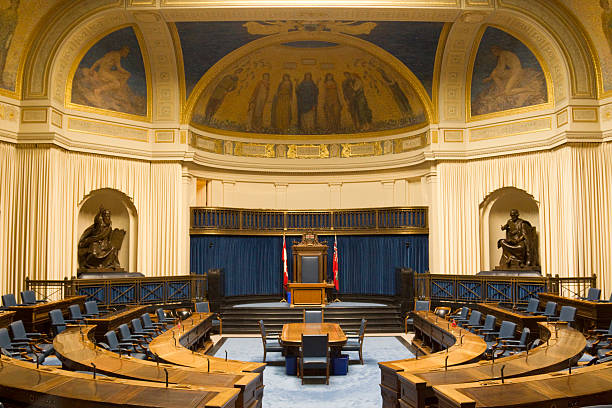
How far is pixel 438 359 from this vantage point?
7965 mm

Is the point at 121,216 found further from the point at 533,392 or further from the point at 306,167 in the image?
the point at 533,392

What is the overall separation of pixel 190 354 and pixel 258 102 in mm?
15190

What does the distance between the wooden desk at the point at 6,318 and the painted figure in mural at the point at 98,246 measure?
291 inches

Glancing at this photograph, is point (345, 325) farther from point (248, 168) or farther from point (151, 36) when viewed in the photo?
point (151, 36)

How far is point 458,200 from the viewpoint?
19.9 meters

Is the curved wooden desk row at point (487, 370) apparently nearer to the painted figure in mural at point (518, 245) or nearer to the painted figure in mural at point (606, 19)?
the painted figure in mural at point (518, 245)

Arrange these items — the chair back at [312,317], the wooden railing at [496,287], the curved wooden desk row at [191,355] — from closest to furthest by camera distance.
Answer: the curved wooden desk row at [191,355] < the chair back at [312,317] < the wooden railing at [496,287]

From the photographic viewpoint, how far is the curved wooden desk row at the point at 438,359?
6.95m

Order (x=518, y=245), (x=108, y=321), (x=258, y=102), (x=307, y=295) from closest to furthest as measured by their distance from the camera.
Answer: (x=108, y=321)
(x=307, y=295)
(x=518, y=245)
(x=258, y=102)

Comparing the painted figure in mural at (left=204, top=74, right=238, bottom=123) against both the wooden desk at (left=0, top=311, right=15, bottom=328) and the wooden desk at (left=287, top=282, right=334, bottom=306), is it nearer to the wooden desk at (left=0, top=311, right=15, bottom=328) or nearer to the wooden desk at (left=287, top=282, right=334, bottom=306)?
the wooden desk at (left=287, top=282, right=334, bottom=306)

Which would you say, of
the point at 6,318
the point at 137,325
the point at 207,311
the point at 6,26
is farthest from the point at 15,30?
the point at 137,325

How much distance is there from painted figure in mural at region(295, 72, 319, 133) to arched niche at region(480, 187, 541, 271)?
7.89 meters

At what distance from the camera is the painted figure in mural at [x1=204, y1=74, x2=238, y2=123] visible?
833 inches

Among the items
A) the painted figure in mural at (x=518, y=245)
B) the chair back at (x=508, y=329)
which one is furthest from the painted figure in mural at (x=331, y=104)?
the chair back at (x=508, y=329)
